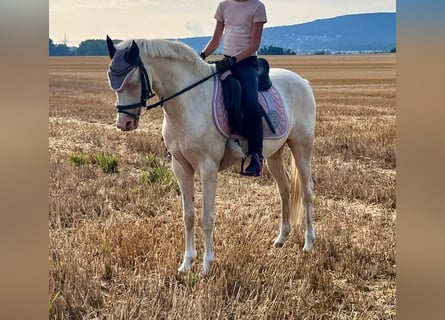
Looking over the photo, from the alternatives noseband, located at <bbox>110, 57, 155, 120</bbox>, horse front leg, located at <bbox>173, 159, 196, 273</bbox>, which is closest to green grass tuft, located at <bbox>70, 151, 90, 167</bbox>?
horse front leg, located at <bbox>173, 159, 196, 273</bbox>

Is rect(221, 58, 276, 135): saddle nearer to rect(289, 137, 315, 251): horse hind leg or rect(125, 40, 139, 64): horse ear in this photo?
rect(125, 40, 139, 64): horse ear

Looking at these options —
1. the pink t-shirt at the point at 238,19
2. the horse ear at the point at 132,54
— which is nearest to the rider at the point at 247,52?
the pink t-shirt at the point at 238,19

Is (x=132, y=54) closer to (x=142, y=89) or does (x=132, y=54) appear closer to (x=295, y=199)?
(x=142, y=89)

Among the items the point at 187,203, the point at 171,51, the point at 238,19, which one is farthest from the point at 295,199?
the point at 171,51

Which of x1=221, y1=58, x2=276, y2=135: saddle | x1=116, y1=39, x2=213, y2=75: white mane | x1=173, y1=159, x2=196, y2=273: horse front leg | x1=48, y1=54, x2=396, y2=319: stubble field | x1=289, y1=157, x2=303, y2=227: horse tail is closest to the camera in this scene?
x1=48, y1=54, x2=396, y2=319: stubble field

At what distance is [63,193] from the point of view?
7.10m

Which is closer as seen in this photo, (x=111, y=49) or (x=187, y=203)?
(x=111, y=49)

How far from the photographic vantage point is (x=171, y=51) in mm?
4273

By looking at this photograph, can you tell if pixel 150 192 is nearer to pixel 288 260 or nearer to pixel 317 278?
pixel 288 260

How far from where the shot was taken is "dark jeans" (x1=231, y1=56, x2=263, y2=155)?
453 cm

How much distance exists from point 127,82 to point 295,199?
2.59 metres

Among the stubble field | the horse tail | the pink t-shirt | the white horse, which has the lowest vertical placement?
the stubble field
